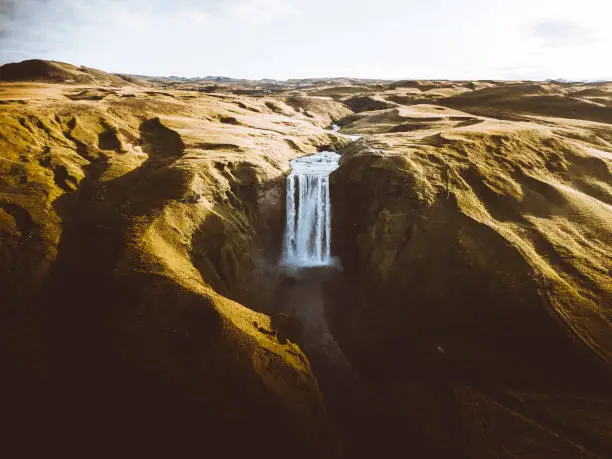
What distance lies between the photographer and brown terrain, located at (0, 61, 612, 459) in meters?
14.4

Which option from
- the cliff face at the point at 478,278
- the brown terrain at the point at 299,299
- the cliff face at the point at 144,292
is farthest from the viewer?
the cliff face at the point at 478,278

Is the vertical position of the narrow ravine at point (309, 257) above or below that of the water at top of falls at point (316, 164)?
below

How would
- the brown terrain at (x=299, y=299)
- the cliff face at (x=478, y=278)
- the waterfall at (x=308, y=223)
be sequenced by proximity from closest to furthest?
the brown terrain at (x=299, y=299)
the cliff face at (x=478, y=278)
the waterfall at (x=308, y=223)

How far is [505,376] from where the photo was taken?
15.6m

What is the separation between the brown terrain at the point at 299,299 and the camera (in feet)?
47.1

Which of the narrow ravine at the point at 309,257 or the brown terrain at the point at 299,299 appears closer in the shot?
the brown terrain at the point at 299,299

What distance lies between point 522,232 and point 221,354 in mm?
17325

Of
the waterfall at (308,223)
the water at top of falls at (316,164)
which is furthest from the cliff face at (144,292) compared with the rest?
the water at top of falls at (316,164)

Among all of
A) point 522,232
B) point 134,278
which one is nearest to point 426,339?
point 522,232

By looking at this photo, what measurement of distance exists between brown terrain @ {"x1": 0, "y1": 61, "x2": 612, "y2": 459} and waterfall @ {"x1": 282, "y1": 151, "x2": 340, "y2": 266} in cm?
94

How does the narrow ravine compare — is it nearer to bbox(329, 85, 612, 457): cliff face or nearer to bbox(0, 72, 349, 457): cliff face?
bbox(329, 85, 612, 457): cliff face

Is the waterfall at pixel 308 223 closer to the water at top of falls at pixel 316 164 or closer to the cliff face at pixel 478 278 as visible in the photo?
the cliff face at pixel 478 278

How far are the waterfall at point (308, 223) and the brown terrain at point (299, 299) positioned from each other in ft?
3.09

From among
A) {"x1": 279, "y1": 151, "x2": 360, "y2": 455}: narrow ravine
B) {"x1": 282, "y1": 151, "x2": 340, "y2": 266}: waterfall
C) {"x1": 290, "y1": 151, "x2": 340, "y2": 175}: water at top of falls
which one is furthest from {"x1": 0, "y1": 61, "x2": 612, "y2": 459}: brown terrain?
{"x1": 290, "y1": 151, "x2": 340, "y2": 175}: water at top of falls
